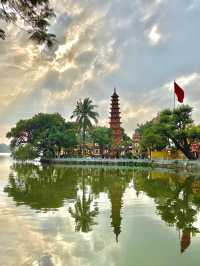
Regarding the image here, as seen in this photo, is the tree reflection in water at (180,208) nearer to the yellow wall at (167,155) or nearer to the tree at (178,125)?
the tree at (178,125)

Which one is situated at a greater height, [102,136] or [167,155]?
[102,136]

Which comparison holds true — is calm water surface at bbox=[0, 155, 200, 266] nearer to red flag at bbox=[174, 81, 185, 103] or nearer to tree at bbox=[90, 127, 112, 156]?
red flag at bbox=[174, 81, 185, 103]

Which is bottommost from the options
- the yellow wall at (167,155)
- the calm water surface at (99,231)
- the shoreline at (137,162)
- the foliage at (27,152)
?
the calm water surface at (99,231)

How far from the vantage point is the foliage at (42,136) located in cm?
6750

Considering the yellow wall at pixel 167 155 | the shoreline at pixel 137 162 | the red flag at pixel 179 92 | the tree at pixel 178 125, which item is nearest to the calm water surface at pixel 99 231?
the shoreline at pixel 137 162

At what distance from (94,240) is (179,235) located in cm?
228

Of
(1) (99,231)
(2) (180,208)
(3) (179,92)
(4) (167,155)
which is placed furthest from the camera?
(4) (167,155)

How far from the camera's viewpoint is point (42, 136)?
6869 cm

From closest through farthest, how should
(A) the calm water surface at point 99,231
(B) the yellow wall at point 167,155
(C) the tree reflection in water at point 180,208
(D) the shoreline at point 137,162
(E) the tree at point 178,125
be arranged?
(A) the calm water surface at point 99,231
(C) the tree reflection in water at point 180,208
(D) the shoreline at point 137,162
(E) the tree at point 178,125
(B) the yellow wall at point 167,155

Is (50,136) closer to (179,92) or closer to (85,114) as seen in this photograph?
(85,114)

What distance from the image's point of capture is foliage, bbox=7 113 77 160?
67.5m

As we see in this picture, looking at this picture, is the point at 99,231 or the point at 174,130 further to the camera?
the point at 174,130

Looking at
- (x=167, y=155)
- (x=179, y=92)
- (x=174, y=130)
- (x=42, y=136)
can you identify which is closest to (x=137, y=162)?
(x=167, y=155)

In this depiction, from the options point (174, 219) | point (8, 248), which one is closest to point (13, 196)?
point (174, 219)
